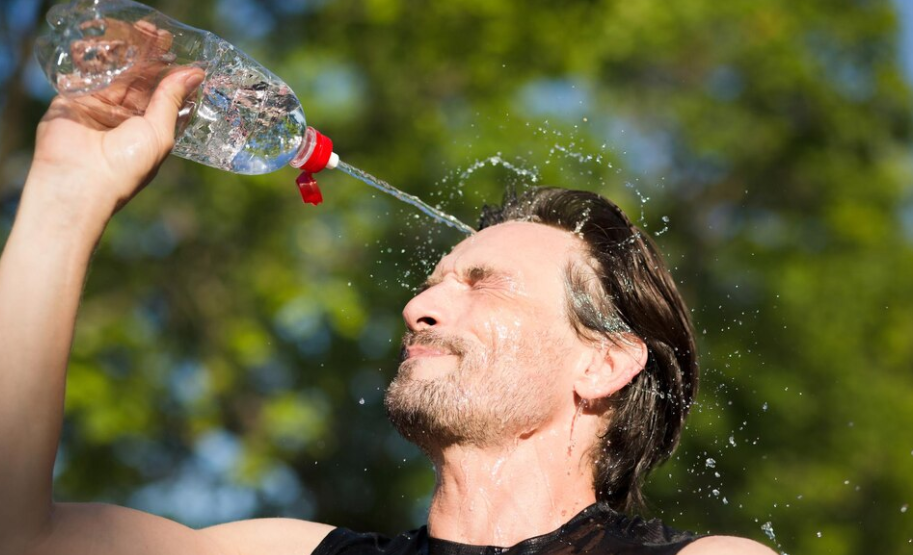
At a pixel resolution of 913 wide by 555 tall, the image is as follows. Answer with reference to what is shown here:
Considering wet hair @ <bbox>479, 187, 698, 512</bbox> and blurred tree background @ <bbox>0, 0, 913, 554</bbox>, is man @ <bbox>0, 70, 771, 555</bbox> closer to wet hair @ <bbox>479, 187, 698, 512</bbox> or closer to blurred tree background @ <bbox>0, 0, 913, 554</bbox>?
wet hair @ <bbox>479, 187, 698, 512</bbox>

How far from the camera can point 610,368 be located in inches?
126

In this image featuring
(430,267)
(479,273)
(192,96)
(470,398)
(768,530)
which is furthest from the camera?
(430,267)

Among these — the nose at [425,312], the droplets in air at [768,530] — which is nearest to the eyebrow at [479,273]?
the nose at [425,312]

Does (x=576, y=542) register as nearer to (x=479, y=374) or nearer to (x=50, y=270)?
(x=479, y=374)

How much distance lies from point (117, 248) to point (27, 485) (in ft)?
22.8

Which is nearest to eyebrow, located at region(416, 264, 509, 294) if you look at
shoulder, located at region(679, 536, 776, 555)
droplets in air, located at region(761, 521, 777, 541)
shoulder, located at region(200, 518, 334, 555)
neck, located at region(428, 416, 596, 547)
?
neck, located at region(428, 416, 596, 547)

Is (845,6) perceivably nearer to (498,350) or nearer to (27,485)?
(498,350)

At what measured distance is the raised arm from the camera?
2.13m

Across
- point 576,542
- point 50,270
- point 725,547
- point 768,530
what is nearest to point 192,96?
point 50,270

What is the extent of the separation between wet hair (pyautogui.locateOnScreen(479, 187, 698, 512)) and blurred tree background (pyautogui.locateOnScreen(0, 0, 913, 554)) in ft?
15.7

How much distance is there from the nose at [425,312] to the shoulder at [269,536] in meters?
0.62

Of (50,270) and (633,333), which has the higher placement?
(633,333)

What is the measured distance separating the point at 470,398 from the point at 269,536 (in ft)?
Result: 2.27

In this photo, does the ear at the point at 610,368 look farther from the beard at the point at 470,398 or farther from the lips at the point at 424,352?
the lips at the point at 424,352
